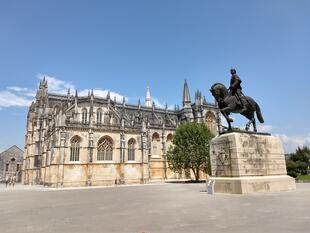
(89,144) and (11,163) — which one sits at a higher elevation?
(89,144)

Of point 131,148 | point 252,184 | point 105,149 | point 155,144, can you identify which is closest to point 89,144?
point 105,149

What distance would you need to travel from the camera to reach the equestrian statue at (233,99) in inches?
523

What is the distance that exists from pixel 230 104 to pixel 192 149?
2142cm

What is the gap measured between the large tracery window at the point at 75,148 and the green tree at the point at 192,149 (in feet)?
46.5

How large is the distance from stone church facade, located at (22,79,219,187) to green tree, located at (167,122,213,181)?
683 cm

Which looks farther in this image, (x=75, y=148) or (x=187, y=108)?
(x=187, y=108)

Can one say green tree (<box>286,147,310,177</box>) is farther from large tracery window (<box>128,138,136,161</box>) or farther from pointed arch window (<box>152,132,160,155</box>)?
large tracery window (<box>128,138,136,161</box>)

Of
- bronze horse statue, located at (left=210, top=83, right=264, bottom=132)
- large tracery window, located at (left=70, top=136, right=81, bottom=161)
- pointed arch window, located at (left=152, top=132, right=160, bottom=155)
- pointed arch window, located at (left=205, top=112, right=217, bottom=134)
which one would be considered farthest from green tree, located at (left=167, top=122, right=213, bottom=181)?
pointed arch window, located at (left=205, top=112, right=217, bottom=134)

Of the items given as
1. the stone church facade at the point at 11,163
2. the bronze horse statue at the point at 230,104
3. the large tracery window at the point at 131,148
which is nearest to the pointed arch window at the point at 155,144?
the large tracery window at the point at 131,148

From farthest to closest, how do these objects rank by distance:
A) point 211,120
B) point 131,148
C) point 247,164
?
point 211,120, point 131,148, point 247,164

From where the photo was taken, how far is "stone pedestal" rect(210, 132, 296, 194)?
11883 millimetres

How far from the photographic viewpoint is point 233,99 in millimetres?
13438

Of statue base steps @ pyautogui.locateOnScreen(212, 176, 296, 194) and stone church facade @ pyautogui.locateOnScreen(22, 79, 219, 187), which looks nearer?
statue base steps @ pyautogui.locateOnScreen(212, 176, 296, 194)

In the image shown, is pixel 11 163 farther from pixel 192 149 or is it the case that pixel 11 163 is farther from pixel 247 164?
pixel 247 164
